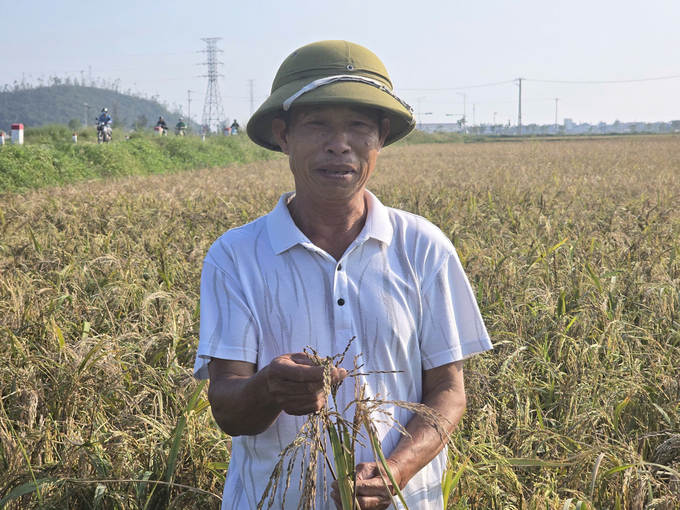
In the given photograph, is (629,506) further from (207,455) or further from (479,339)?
(207,455)

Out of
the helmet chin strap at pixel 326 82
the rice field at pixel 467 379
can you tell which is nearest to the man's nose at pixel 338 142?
the helmet chin strap at pixel 326 82

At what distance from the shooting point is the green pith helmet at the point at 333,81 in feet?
4.43

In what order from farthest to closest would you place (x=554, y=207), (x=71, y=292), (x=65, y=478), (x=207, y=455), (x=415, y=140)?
(x=415, y=140)
(x=554, y=207)
(x=71, y=292)
(x=207, y=455)
(x=65, y=478)

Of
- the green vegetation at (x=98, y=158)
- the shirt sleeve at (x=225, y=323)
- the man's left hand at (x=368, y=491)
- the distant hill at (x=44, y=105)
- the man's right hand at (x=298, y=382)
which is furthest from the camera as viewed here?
the distant hill at (x=44, y=105)

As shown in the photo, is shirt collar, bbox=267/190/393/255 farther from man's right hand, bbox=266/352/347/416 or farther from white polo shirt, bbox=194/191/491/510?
man's right hand, bbox=266/352/347/416

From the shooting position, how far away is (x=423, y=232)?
1.43m

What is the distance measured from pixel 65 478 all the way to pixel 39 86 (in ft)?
634

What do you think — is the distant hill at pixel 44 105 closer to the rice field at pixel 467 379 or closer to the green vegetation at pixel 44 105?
the green vegetation at pixel 44 105

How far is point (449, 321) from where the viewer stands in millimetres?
1375

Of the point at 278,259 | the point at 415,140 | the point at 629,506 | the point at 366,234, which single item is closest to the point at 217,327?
the point at 278,259

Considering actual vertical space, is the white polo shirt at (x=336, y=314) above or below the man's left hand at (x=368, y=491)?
above

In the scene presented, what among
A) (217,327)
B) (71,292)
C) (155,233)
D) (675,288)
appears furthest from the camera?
(155,233)

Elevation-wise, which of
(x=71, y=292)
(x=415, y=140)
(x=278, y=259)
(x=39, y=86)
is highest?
(x=39, y=86)

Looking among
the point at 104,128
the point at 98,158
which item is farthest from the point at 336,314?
the point at 104,128
